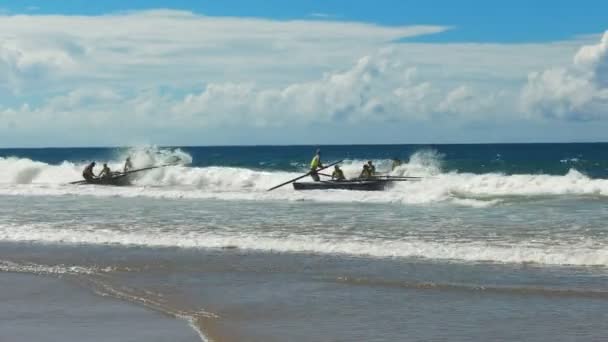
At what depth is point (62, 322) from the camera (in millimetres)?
8359

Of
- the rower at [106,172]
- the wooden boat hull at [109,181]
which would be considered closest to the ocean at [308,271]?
the wooden boat hull at [109,181]

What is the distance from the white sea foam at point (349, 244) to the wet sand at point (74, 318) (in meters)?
4.37

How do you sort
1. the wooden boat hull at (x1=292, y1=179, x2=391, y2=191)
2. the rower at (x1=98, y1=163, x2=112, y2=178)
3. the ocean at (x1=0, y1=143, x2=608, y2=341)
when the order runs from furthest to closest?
the rower at (x1=98, y1=163, x2=112, y2=178)
the wooden boat hull at (x1=292, y1=179, x2=391, y2=191)
the ocean at (x1=0, y1=143, x2=608, y2=341)

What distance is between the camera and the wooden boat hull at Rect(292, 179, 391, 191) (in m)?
27.5

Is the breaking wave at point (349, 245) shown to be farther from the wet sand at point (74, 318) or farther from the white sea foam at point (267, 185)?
the white sea foam at point (267, 185)

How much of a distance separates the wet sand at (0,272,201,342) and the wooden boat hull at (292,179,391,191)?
58.0 feet

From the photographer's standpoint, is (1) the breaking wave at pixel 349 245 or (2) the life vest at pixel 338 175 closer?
(1) the breaking wave at pixel 349 245

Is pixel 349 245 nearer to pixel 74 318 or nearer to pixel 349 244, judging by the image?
pixel 349 244

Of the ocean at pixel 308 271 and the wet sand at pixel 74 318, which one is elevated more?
the ocean at pixel 308 271

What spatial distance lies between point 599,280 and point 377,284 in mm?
3106

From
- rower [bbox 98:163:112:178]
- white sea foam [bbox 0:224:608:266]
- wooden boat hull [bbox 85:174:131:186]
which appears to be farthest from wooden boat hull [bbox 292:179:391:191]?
white sea foam [bbox 0:224:608:266]

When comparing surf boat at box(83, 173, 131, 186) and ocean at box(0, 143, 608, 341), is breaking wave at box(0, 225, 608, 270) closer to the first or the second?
ocean at box(0, 143, 608, 341)

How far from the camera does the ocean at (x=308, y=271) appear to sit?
26.7 feet

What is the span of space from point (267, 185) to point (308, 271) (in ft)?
78.3
